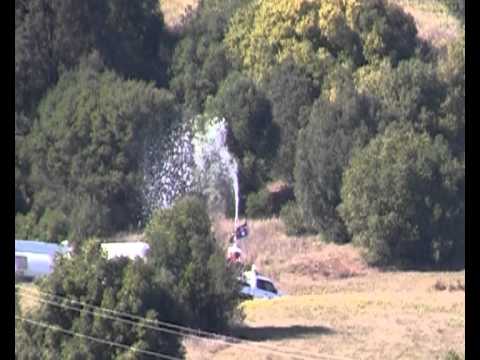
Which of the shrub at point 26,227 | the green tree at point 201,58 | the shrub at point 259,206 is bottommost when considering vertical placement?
the shrub at point 26,227

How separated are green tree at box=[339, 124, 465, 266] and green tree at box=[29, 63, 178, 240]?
21.9 ft

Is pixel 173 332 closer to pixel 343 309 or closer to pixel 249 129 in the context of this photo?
pixel 343 309

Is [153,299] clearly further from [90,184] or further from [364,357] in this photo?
[90,184]

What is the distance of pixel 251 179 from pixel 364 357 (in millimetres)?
19408

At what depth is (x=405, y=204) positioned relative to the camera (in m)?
40.7

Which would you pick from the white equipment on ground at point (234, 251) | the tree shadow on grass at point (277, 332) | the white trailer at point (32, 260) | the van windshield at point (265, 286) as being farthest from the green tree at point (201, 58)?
the tree shadow on grass at point (277, 332)

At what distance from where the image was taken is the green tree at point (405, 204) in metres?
40.3

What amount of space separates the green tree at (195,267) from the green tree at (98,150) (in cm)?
1333

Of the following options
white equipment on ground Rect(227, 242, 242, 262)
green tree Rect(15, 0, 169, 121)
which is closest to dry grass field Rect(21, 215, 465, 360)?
white equipment on ground Rect(227, 242, 242, 262)

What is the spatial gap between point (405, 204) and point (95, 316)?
1612cm

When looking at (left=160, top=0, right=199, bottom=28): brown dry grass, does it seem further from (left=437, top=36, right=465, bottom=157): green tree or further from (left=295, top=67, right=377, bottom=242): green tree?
(left=437, top=36, right=465, bottom=157): green tree

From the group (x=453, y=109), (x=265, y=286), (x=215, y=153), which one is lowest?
(x=265, y=286)

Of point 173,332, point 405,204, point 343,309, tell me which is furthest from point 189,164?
point 173,332

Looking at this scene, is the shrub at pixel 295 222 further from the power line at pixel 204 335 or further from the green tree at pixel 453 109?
the power line at pixel 204 335
